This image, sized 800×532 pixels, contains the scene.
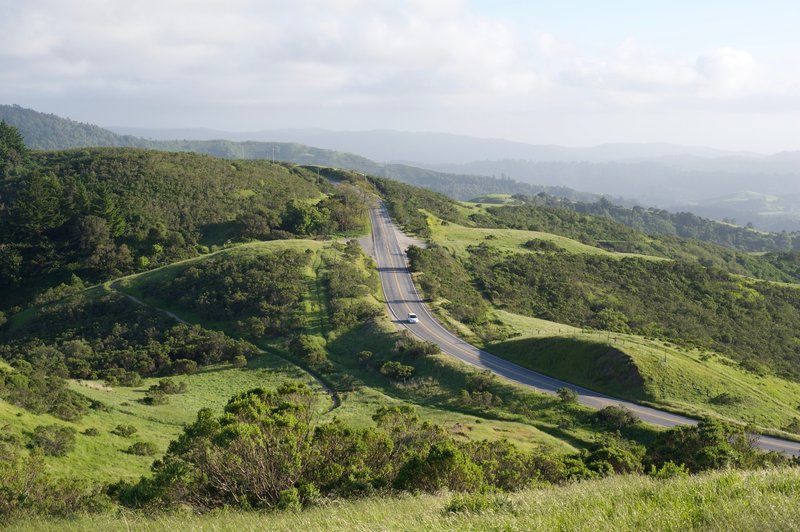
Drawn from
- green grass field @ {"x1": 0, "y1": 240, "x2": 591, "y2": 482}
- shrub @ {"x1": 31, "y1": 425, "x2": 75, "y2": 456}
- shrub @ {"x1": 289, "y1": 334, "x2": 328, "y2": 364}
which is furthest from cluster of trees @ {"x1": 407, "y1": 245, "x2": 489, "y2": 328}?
shrub @ {"x1": 31, "y1": 425, "x2": 75, "y2": 456}

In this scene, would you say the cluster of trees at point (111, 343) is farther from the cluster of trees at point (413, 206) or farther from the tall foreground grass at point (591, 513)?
the cluster of trees at point (413, 206)

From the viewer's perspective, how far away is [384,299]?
60.9 m

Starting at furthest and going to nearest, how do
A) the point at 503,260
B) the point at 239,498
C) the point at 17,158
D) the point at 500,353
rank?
the point at 17,158, the point at 503,260, the point at 500,353, the point at 239,498

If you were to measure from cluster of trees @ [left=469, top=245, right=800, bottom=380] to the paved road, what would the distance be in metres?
13.1

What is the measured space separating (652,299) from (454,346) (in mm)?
41177

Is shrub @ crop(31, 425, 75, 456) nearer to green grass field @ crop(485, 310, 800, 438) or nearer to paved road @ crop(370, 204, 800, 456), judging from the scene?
paved road @ crop(370, 204, 800, 456)

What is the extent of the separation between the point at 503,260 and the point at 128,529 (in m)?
77.4

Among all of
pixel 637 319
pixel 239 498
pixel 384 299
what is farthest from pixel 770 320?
pixel 239 498

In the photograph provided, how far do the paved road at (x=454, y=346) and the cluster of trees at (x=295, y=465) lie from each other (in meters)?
13.4

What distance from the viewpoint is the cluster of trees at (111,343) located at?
45.7 m

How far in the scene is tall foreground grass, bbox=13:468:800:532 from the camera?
737 cm

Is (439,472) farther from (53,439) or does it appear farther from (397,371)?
(397,371)

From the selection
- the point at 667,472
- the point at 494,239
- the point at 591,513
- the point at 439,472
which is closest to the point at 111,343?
the point at 439,472

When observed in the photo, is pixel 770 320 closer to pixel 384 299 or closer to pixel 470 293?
pixel 470 293
